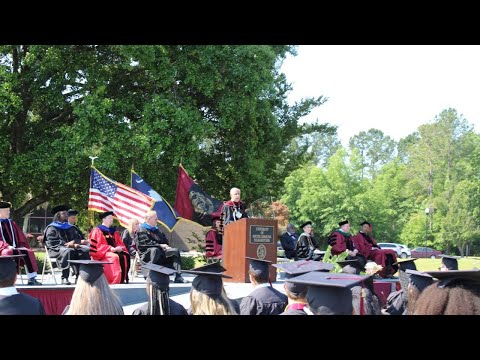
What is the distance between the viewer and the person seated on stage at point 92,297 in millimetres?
4898

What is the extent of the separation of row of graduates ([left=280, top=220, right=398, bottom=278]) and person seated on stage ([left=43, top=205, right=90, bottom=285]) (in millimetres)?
5249

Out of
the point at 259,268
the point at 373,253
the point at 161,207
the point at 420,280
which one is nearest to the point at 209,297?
the point at 259,268

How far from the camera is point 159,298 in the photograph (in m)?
5.75

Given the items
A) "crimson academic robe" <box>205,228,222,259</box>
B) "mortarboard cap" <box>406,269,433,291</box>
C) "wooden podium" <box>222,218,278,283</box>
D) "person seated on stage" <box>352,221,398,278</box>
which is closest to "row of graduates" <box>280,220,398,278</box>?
"person seated on stage" <box>352,221,398,278</box>

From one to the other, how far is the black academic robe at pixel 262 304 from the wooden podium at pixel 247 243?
5827 millimetres

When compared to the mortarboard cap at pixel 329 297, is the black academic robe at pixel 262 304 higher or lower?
lower

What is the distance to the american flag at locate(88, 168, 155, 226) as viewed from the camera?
13750 mm

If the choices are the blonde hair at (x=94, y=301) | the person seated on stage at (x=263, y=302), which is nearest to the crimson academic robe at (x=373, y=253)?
the person seated on stage at (x=263, y=302)

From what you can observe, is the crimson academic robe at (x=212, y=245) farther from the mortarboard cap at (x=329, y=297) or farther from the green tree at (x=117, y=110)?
the mortarboard cap at (x=329, y=297)

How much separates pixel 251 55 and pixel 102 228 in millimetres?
7858
